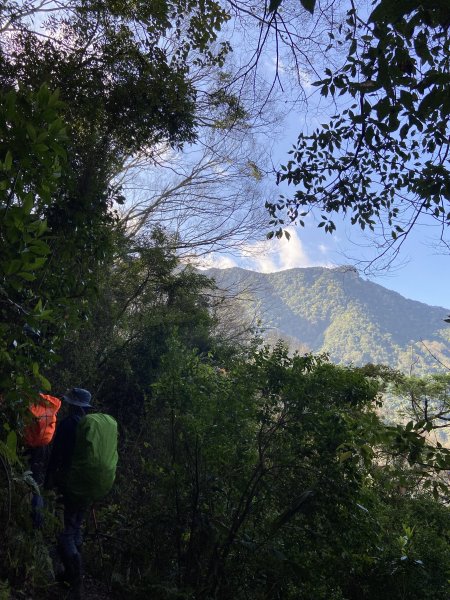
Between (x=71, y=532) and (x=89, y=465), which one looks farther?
(x=71, y=532)

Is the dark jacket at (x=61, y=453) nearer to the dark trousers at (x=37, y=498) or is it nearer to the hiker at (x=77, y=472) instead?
the hiker at (x=77, y=472)

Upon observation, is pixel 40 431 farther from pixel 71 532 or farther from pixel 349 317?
pixel 349 317

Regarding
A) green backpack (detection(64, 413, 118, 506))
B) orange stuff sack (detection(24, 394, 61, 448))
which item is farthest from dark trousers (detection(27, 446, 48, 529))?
green backpack (detection(64, 413, 118, 506))

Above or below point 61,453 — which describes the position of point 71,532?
below

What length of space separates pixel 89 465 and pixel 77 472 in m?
0.10

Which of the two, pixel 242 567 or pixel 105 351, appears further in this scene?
pixel 105 351

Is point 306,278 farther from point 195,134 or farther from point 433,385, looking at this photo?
point 195,134

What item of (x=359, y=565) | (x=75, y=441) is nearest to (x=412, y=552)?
(x=359, y=565)

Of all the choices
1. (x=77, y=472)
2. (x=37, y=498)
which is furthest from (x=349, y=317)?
(x=37, y=498)

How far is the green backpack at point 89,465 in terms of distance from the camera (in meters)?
3.47

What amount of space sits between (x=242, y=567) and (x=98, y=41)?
25.2 feet

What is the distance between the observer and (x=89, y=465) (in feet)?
11.4

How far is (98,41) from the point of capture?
7.59 metres

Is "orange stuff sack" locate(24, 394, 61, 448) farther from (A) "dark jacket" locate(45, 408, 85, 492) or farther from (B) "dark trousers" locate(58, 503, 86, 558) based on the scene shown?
(B) "dark trousers" locate(58, 503, 86, 558)
